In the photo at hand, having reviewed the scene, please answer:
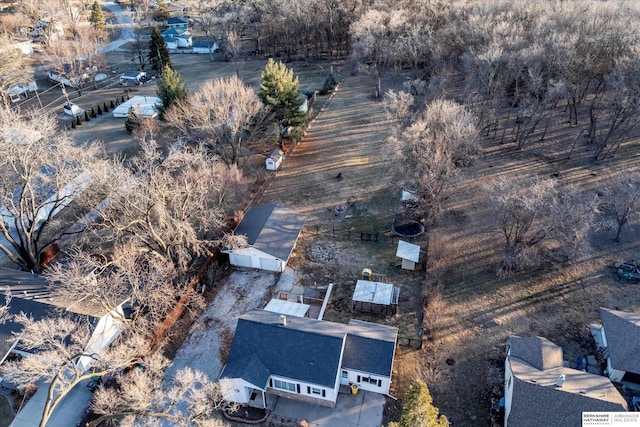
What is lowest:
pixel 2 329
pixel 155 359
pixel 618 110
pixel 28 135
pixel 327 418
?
pixel 327 418

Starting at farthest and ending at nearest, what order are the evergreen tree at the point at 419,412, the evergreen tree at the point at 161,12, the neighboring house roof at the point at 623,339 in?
the evergreen tree at the point at 161,12, the neighboring house roof at the point at 623,339, the evergreen tree at the point at 419,412

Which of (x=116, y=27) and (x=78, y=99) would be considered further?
(x=116, y=27)

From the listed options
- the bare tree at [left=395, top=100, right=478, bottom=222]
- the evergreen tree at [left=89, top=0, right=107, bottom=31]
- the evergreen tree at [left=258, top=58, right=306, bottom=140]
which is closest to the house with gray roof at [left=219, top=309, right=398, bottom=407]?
the bare tree at [left=395, top=100, right=478, bottom=222]

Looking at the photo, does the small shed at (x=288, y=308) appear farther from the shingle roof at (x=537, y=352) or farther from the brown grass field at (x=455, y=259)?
the shingle roof at (x=537, y=352)

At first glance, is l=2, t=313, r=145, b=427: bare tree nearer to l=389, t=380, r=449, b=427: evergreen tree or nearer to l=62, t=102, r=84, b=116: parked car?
l=389, t=380, r=449, b=427: evergreen tree

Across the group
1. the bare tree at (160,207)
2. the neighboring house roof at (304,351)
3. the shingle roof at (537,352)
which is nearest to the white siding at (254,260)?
the bare tree at (160,207)

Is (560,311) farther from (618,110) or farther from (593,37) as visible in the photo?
(593,37)

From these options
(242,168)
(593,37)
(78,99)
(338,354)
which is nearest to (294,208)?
(242,168)
